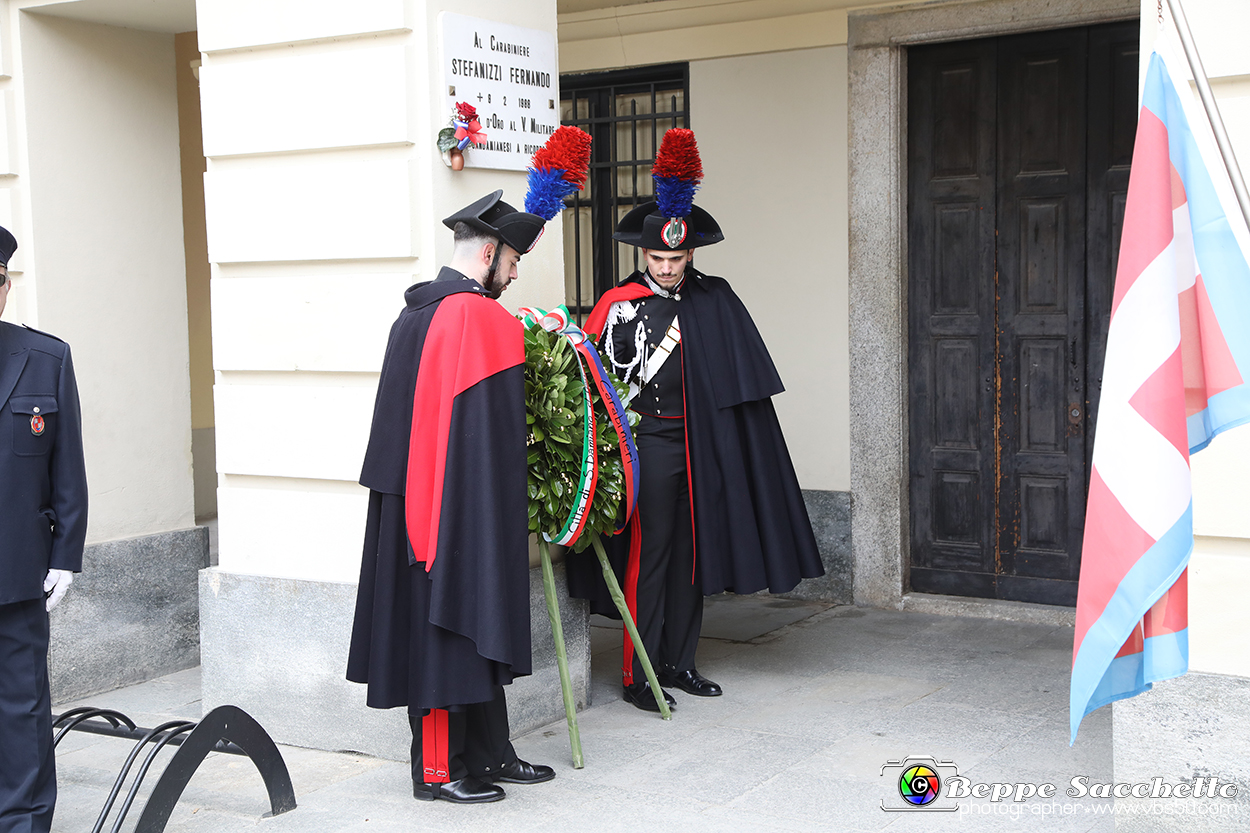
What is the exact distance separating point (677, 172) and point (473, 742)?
243 cm

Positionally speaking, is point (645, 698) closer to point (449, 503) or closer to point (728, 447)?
point (728, 447)

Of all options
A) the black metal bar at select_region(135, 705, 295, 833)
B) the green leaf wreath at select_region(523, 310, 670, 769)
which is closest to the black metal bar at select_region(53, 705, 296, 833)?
the black metal bar at select_region(135, 705, 295, 833)

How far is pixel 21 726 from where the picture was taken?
12.3 ft

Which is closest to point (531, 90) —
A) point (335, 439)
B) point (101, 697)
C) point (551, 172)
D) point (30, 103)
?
point (551, 172)

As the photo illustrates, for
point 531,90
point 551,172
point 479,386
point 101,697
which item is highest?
point 531,90

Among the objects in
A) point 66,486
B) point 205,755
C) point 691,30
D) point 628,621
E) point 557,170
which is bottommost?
point 205,755

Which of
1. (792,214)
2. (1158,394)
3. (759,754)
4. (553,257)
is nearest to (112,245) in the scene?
(553,257)

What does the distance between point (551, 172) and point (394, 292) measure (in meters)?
0.74

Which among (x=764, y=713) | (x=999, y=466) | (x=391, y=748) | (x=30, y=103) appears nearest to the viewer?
(x=391, y=748)

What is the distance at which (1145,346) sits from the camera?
2.93 metres

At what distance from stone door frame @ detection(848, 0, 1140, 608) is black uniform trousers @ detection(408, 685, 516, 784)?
3103mm

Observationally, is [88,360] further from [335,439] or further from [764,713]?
[764,713]

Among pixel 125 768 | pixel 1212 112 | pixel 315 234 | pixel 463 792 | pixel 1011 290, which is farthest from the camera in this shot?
pixel 1011 290

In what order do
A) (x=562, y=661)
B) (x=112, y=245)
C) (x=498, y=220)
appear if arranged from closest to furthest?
(x=498, y=220)
(x=562, y=661)
(x=112, y=245)
